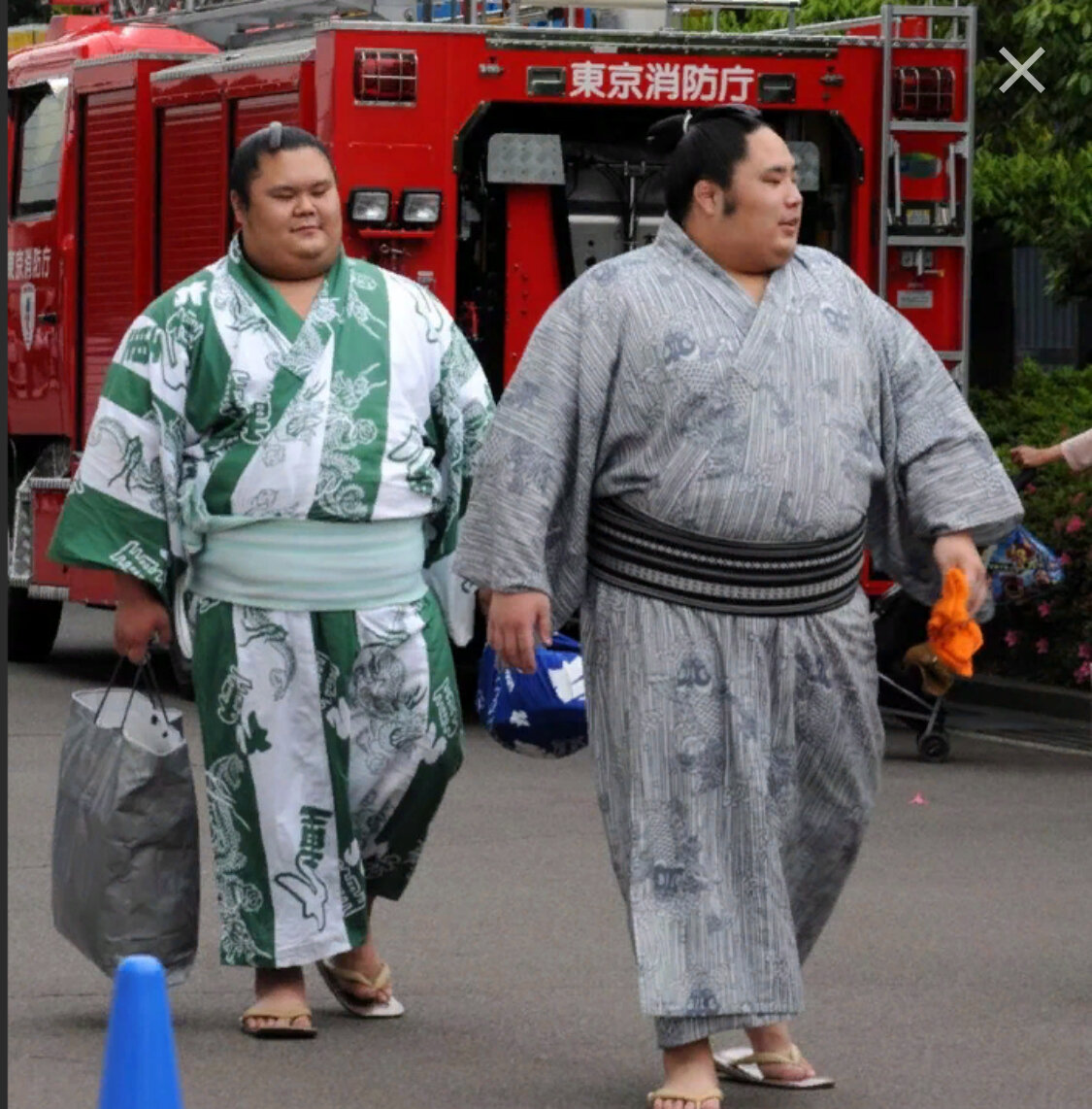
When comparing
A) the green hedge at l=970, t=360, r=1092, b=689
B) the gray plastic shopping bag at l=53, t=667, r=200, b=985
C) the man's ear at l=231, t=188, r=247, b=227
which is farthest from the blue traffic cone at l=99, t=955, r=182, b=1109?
the green hedge at l=970, t=360, r=1092, b=689

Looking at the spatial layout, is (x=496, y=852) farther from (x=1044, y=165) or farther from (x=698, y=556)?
(x=1044, y=165)

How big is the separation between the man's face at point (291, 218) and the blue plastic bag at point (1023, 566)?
5.37 metres

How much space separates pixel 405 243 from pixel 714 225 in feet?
20.0

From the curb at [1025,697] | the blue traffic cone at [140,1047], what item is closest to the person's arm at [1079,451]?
the blue traffic cone at [140,1047]

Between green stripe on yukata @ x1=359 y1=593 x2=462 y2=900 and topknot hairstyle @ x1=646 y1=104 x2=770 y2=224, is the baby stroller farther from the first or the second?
topknot hairstyle @ x1=646 y1=104 x2=770 y2=224

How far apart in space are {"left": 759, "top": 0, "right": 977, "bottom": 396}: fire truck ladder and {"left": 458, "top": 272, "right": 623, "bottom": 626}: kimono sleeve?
6.69m

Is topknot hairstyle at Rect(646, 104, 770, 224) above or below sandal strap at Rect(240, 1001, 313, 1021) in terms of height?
above

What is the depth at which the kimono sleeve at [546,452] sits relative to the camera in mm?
5699

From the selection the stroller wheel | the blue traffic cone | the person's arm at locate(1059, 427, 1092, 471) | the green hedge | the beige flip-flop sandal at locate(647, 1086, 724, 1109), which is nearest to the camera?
the blue traffic cone

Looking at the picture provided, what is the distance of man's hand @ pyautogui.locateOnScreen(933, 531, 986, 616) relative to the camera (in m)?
5.80

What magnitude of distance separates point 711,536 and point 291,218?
1.28m

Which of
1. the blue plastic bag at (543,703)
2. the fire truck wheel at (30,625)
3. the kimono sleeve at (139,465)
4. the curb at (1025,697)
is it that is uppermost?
the kimono sleeve at (139,465)

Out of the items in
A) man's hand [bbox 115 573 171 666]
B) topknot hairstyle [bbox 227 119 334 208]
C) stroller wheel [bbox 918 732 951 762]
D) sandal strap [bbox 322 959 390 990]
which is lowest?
sandal strap [bbox 322 959 390 990]

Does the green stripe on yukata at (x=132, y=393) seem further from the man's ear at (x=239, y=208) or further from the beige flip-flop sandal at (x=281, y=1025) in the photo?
the beige flip-flop sandal at (x=281, y=1025)
